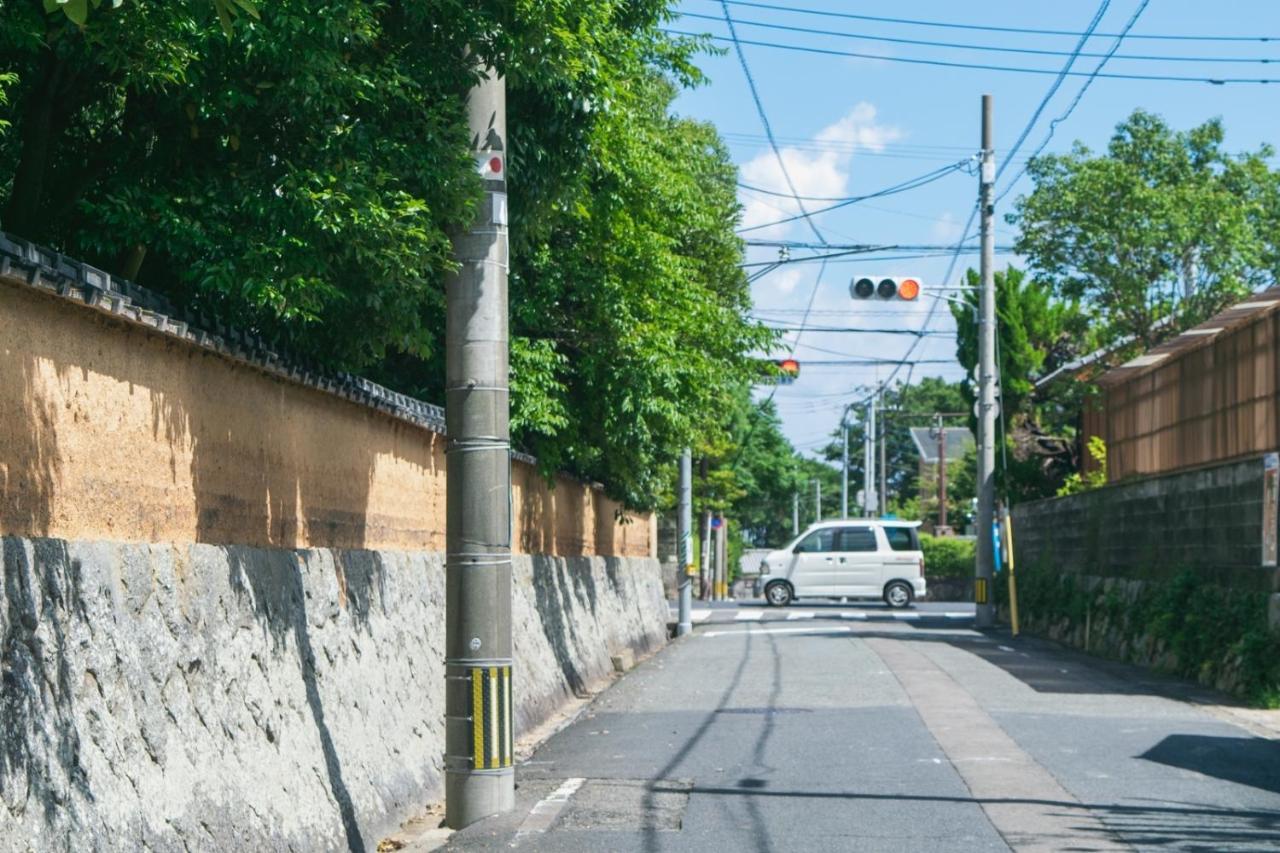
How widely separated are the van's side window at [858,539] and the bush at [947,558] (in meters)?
15.9

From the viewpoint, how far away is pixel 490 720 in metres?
9.59

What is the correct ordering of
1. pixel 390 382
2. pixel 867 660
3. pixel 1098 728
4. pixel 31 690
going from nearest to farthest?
pixel 31 690 < pixel 1098 728 < pixel 390 382 < pixel 867 660

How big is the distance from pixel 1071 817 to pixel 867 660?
11.9 meters

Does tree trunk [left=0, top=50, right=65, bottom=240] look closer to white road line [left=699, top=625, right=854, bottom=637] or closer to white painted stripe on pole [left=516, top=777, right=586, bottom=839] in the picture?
white painted stripe on pole [left=516, top=777, right=586, bottom=839]

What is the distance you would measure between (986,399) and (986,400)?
0.7 inches

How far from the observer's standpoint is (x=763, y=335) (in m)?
21.6

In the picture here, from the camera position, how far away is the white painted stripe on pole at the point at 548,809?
29.9ft

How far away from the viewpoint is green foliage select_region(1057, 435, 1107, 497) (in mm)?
27703

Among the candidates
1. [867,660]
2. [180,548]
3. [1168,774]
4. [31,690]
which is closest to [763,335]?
[867,660]

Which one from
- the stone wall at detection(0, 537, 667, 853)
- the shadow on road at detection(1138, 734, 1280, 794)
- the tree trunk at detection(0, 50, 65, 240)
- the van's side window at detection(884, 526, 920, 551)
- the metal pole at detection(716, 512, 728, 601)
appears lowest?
the metal pole at detection(716, 512, 728, 601)

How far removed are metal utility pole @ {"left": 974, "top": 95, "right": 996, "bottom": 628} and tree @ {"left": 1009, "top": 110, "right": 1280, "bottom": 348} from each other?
→ 2.15 ft

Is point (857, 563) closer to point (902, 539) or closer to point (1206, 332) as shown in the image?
point (902, 539)

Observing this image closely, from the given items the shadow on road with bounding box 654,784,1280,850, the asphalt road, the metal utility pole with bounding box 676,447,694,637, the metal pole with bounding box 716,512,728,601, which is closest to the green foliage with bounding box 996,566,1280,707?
the asphalt road

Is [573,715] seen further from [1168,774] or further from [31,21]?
[31,21]
